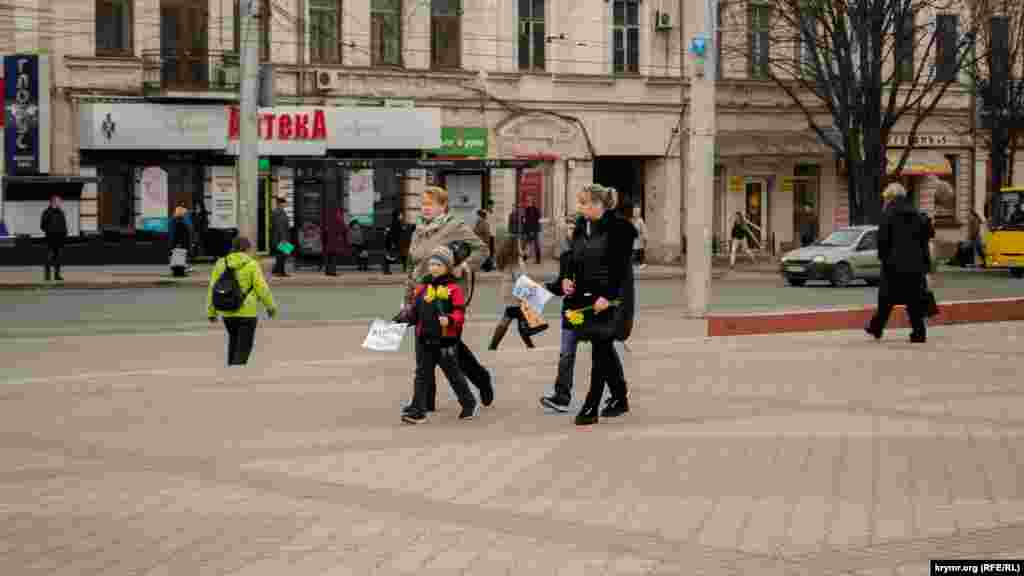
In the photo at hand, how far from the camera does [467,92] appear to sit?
154 feet

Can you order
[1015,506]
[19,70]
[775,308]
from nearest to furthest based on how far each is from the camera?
[1015,506]
[775,308]
[19,70]

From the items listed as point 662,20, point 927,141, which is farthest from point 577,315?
point 927,141

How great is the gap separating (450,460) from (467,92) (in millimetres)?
36269

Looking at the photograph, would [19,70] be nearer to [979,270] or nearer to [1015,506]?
[979,270]

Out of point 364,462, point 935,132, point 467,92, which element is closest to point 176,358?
point 364,462

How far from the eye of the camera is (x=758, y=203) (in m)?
53.2

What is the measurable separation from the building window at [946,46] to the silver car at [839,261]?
435 inches

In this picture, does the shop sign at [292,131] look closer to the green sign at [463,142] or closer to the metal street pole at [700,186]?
the green sign at [463,142]

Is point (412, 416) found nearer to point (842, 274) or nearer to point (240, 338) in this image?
point (240, 338)

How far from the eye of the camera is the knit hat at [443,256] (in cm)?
1286

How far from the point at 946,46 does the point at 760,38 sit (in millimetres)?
6367

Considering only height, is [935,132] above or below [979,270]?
above

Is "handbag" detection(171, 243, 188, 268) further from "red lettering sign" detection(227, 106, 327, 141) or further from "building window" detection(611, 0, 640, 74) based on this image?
"building window" detection(611, 0, 640, 74)

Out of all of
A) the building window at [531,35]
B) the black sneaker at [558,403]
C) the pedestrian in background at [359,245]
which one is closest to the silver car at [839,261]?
the pedestrian in background at [359,245]
